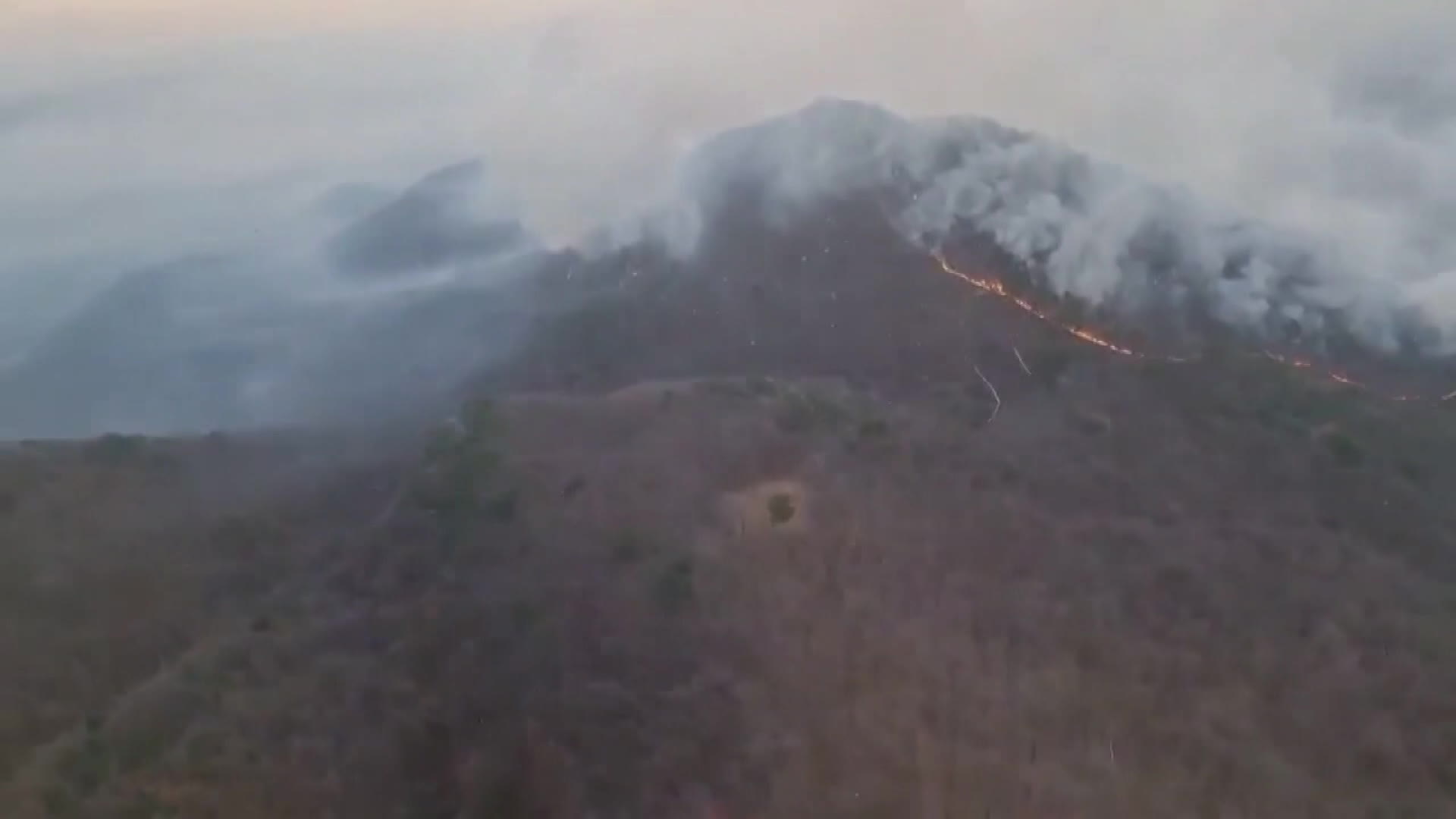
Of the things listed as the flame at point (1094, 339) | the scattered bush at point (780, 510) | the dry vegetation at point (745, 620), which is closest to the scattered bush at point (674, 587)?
the dry vegetation at point (745, 620)

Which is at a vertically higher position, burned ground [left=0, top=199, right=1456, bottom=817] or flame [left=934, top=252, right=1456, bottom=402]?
flame [left=934, top=252, right=1456, bottom=402]

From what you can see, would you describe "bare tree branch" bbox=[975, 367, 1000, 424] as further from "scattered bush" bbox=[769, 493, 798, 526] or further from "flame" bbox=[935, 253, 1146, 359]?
"scattered bush" bbox=[769, 493, 798, 526]

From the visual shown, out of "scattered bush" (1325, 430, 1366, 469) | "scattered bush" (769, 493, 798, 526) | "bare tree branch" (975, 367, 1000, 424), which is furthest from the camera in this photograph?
"bare tree branch" (975, 367, 1000, 424)

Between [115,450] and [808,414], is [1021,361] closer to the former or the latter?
[808,414]

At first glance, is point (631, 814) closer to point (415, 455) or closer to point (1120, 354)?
point (415, 455)

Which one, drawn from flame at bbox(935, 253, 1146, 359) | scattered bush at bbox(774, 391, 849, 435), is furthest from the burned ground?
flame at bbox(935, 253, 1146, 359)

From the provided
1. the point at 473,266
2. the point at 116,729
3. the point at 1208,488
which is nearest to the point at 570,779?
the point at 116,729
